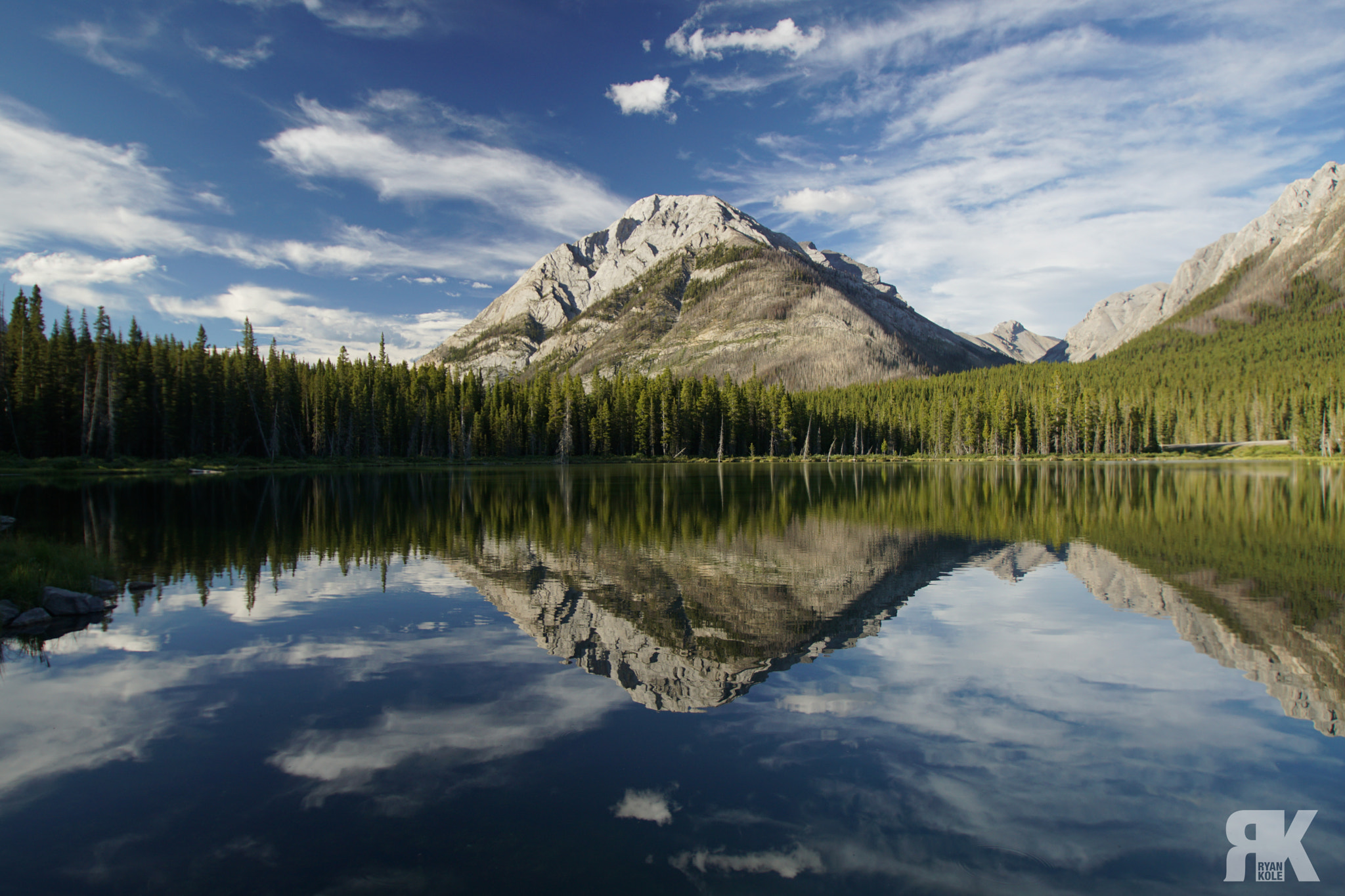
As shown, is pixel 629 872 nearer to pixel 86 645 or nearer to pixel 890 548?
pixel 86 645

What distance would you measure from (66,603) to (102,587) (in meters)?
2.20

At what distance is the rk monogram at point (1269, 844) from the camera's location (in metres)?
6.60

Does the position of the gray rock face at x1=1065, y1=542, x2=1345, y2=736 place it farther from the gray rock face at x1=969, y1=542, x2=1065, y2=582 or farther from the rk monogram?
the rk monogram

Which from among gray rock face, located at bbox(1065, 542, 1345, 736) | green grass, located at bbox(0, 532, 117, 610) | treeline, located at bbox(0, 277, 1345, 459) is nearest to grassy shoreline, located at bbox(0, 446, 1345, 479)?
treeline, located at bbox(0, 277, 1345, 459)

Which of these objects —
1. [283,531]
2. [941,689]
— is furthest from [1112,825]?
[283,531]

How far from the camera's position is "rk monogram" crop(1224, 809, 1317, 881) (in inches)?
260

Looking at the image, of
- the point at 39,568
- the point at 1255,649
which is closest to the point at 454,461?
the point at 39,568

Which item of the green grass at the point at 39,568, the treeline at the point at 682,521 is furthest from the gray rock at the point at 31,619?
the treeline at the point at 682,521

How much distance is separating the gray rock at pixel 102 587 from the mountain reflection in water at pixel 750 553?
5.84ft

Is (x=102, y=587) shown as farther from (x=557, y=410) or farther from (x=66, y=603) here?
(x=557, y=410)

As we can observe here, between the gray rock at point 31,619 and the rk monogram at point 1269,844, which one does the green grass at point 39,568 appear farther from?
the rk monogram at point 1269,844

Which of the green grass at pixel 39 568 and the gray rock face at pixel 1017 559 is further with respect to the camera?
the gray rock face at pixel 1017 559

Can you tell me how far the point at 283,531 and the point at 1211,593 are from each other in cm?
3325

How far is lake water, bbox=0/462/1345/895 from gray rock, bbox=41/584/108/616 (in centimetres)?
55
